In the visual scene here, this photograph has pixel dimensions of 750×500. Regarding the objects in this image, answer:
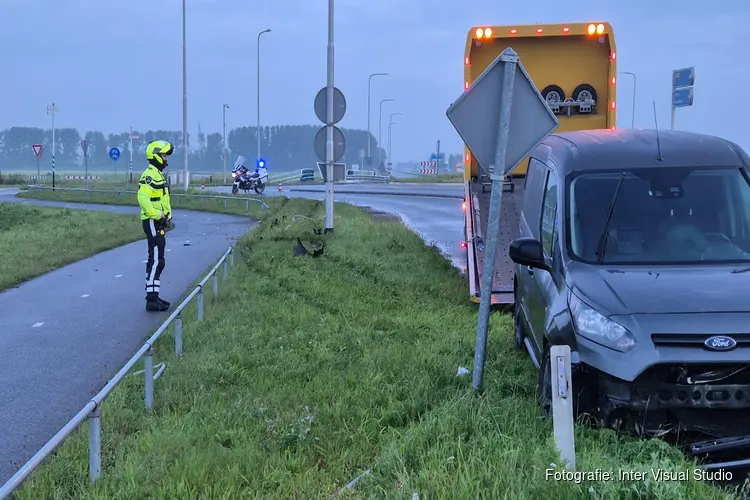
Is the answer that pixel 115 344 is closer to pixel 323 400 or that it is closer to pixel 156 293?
pixel 156 293

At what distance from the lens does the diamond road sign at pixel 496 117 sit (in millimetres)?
5598

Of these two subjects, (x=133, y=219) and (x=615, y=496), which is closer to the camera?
(x=615, y=496)

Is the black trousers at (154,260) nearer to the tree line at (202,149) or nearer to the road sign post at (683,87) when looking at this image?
the road sign post at (683,87)

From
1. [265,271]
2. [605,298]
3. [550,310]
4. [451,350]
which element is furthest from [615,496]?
[265,271]

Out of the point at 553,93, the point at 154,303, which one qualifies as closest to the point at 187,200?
the point at 154,303

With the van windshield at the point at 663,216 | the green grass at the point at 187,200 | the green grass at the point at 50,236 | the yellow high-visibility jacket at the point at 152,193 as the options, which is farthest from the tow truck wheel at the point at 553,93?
the green grass at the point at 187,200

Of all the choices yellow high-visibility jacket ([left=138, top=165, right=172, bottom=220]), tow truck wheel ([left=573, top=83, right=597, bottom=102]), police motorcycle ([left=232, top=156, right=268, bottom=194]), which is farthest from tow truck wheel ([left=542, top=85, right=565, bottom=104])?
police motorcycle ([left=232, top=156, right=268, bottom=194])

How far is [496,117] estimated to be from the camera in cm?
570

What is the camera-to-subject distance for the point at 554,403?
401 centimetres

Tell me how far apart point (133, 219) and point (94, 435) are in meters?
22.3

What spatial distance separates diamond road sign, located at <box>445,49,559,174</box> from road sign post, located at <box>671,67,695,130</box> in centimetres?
1305

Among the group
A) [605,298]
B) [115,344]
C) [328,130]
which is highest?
[328,130]

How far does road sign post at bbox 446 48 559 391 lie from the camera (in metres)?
5.58

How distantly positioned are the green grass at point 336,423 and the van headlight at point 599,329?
520 millimetres
